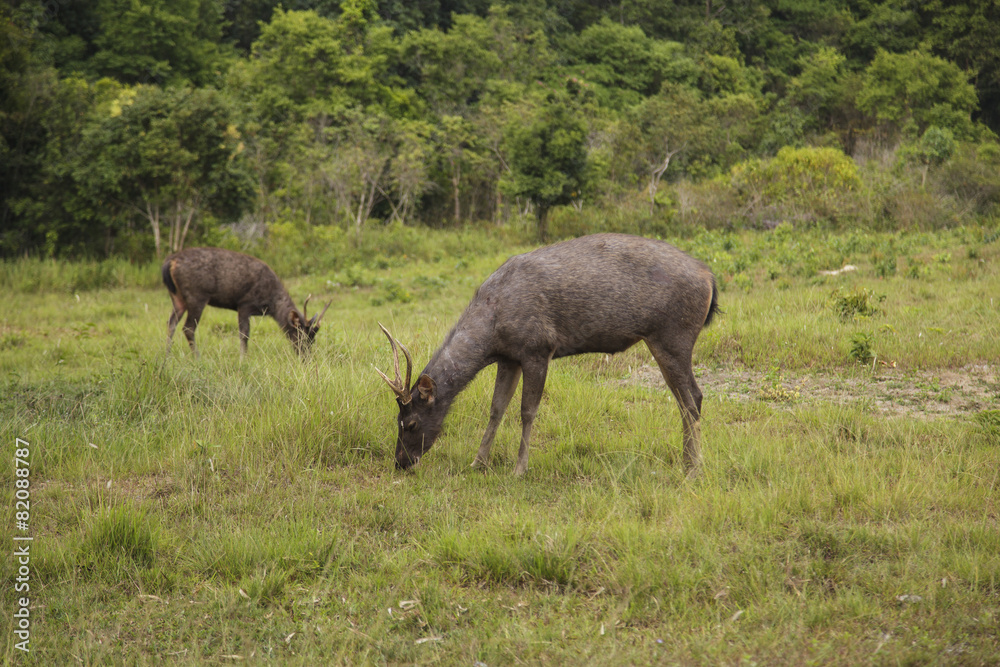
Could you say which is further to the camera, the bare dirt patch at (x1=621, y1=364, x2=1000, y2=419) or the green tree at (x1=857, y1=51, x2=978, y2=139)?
the green tree at (x1=857, y1=51, x2=978, y2=139)

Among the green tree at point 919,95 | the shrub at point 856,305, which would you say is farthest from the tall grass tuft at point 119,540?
the green tree at point 919,95

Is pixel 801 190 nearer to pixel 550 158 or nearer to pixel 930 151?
pixel 550 158

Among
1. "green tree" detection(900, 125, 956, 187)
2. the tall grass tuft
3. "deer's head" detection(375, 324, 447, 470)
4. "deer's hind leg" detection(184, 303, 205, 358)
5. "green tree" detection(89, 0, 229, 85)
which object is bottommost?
"deer's hind leg" detection(184, 303, 205, 358)

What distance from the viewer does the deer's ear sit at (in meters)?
5.88

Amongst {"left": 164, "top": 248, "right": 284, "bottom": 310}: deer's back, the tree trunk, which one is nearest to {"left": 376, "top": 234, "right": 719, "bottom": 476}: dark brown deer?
{"left": 164, "top": 248, "right": 284, "bottom": 310}: deer's back

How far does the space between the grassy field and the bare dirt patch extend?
41 mm

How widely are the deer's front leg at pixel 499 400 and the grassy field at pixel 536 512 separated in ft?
0.72

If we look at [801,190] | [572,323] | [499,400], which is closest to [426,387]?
[499,400]

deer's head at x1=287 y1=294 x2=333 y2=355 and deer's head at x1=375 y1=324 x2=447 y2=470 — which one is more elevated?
deer's head at x1=375 y1=324 x2=447 y2=470

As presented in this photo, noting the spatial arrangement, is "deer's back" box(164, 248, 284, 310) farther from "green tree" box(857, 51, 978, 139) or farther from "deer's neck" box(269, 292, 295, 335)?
"green tree" box(857, 51, 978, 139)

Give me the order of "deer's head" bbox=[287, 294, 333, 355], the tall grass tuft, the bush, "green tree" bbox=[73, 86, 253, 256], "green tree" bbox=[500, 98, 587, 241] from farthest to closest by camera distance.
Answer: "green tree" bbox=[500, 98, 587, 241] → the bush → "green tree" bbox=[73, 86, 253, 256] → "deer's head" bbox=[287, 294, 333, 355] → the tall grass tuft

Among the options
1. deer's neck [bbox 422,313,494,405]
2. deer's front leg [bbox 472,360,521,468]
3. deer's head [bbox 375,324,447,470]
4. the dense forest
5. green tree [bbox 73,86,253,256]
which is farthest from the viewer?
the dense forest

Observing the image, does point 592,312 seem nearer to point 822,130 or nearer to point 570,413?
point 570,413

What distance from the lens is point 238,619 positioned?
13.1 ft
